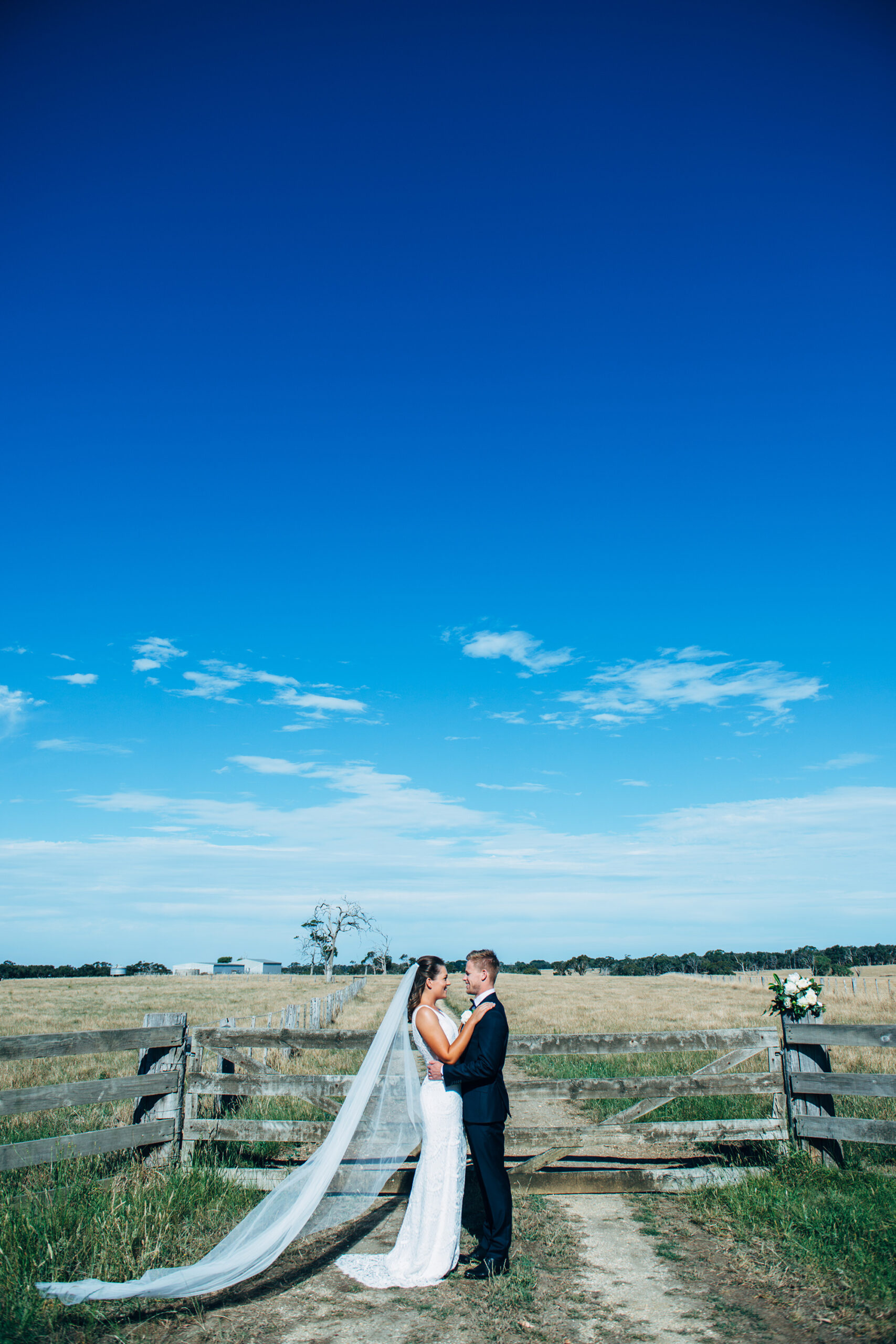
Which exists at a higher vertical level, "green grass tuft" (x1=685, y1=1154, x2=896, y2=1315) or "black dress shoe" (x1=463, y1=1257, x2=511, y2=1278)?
"green grass tuft" (x1=685, y1=1154, x2=896, y2=1315)

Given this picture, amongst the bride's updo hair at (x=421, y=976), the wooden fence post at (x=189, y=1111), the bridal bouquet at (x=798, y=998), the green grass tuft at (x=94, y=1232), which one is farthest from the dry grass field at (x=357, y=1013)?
the bride's updo hair at (x=421, y=976)

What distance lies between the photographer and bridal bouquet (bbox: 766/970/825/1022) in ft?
27.2

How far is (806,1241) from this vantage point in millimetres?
6297

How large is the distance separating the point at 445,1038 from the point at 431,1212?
125cm

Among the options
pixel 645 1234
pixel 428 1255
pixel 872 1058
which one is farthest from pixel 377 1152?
pixel 872 1058

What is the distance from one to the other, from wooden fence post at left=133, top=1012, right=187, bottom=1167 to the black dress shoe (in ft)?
11.1

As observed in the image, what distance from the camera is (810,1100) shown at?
8.04 m

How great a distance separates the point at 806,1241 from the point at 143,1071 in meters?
6.00

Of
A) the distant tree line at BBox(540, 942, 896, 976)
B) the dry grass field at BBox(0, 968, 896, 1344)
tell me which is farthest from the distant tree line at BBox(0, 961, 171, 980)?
the dry grass field at BBox(0, 968, 896, 1344)

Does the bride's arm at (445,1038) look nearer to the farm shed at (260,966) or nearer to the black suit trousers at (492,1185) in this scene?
the black suit trousers at (492,1185)

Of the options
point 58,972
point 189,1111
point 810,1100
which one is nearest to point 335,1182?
point 189,1111

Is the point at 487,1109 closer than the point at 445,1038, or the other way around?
the point at 487,1109

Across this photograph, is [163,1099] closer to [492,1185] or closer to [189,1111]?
[189,1111]

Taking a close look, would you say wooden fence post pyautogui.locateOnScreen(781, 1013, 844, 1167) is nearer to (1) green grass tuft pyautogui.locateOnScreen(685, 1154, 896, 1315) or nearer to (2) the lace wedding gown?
(1) green grass tuft pyautogui.locateOnScreen(685, 1154, 896, 1315)
